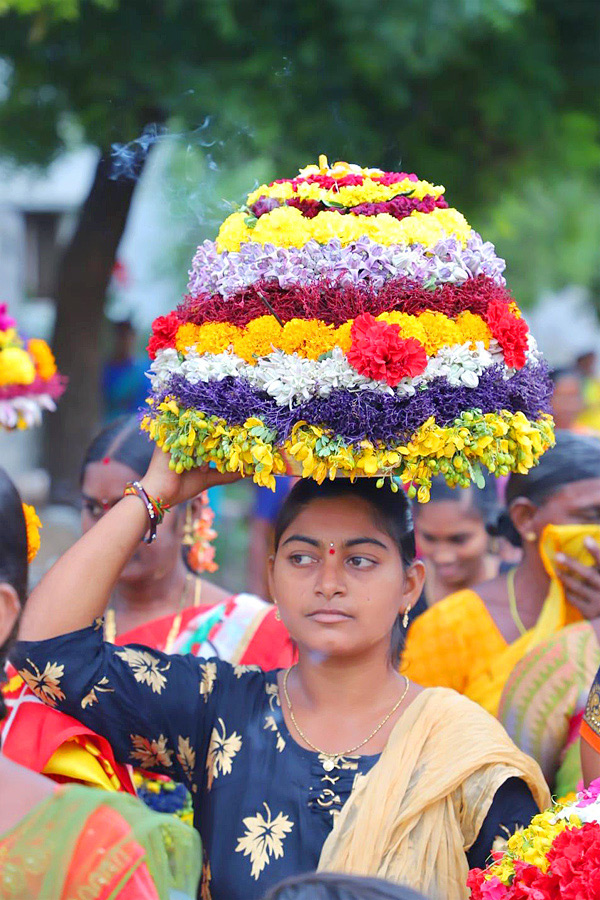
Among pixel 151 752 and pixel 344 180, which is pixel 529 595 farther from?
pixel 344 180

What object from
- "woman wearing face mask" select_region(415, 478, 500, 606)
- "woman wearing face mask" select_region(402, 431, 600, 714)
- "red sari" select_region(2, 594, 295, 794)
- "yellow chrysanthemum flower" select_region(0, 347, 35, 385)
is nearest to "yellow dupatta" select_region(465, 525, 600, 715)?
"woman wearing face mask" select_region(402, 431, 600, 714)

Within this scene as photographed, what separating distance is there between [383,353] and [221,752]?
3.45 ft

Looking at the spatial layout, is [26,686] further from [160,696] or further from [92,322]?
[92,322]

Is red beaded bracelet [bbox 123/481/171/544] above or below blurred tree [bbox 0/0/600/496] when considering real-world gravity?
below

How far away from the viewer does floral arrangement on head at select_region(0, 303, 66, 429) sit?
483 centimetres

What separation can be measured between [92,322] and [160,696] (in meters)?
6.55

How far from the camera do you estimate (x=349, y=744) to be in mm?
2742

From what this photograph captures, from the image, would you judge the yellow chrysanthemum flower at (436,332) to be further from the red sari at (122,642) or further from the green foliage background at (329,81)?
Result: the green foliage background at (329,81)

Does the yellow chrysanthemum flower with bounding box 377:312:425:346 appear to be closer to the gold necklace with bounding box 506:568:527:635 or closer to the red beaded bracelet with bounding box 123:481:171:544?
the red beaded bracelet with bounding box 123:481:171:544

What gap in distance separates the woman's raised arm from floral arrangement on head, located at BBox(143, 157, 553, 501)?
131 millimetres

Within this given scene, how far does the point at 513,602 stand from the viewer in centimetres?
418

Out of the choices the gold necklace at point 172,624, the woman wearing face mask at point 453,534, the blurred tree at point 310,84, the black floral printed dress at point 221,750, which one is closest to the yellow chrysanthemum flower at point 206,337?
the black floral printed dress at point 221,750

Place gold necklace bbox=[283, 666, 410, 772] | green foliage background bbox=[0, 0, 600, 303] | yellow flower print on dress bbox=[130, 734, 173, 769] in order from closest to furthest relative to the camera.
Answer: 1. gold necklace bbox=[283, 666, 410, 772]
2. yellow flower print on dress bbox=[130, 734, 173, 769]
3. green foliage background bbox=[0, 0, 600, 303]

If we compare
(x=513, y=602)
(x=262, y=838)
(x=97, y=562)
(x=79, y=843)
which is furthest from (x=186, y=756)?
(x=513, y=602)
